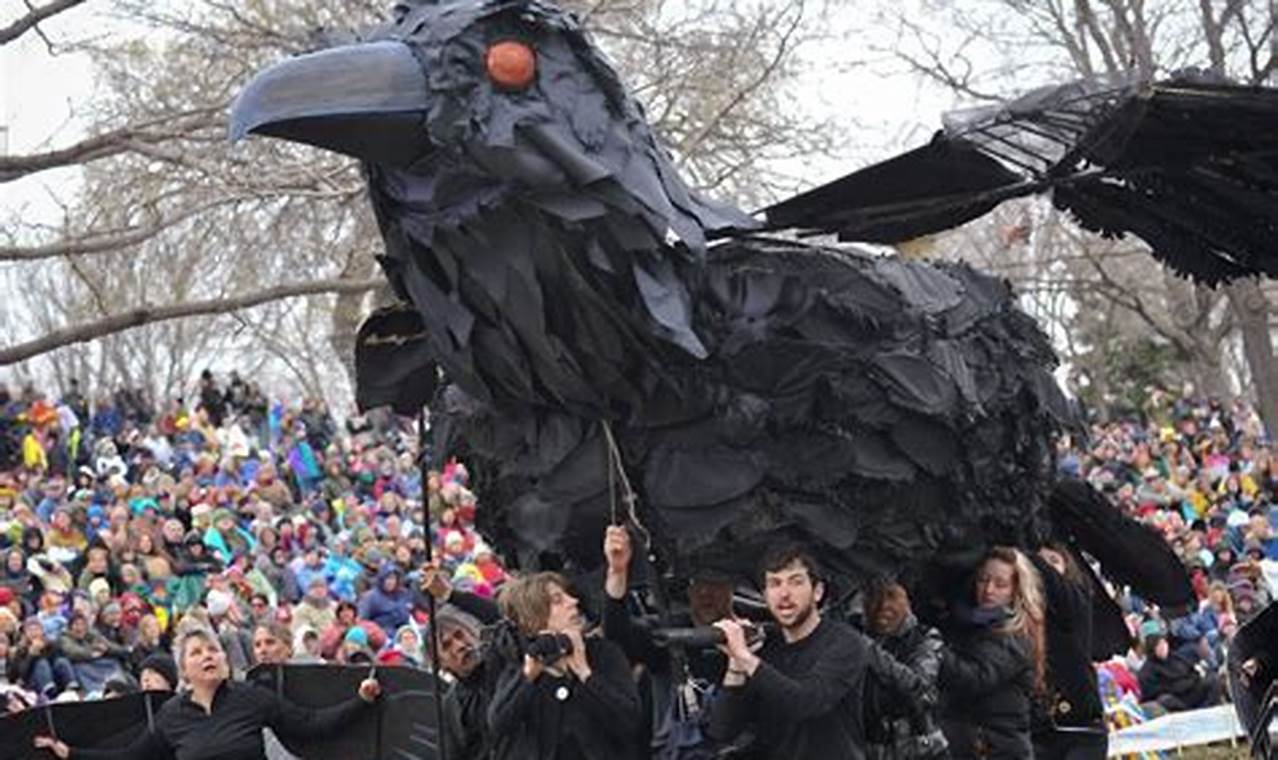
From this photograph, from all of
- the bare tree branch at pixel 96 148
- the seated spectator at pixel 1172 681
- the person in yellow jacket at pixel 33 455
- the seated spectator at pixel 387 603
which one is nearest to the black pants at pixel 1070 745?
the bare tree branch at pixel 96 148

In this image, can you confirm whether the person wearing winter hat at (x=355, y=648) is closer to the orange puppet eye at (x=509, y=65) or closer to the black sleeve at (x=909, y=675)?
the black sleeve at (x=909, y=675)

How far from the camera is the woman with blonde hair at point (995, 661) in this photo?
7.67 metres

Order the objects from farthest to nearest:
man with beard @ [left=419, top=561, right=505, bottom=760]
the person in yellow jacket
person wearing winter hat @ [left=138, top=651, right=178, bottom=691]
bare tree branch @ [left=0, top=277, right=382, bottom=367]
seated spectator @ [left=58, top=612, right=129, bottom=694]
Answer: the person in yellow jacket < seated spectator @ [left=58, top=612, right=129, bottom=694] < bare tree branch @ [left=0, top=277, right=382, bottom=367] < person wearing winter hat @ [left=138, top=651, right=178, bottom=691] < man with beard @ [left=419, top=561, right=505, bottom=760]

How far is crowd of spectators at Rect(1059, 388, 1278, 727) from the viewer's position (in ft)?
47.1

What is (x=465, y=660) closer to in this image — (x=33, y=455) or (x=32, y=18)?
(x=32, y=18)

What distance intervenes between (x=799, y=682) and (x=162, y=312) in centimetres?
560

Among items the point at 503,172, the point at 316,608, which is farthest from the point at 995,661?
the point at 316,608

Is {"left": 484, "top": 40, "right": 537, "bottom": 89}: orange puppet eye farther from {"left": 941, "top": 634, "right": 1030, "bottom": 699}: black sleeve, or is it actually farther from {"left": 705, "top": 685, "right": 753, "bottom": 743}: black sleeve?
{"left": 941, "top": 634, "right": 1030, "bottom": 699}: black sleeve

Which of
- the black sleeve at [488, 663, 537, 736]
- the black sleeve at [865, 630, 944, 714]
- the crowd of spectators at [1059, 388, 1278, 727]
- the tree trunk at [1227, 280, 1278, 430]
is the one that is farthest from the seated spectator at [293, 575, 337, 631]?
the tree trunk at [1227, 280, 1278, 430]

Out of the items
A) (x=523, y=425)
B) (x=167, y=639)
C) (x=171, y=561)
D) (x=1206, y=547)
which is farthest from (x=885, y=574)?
(x=1206, y=547)

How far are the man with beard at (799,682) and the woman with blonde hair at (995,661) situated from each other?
4.17 ft

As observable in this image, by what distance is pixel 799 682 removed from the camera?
20.2 feet

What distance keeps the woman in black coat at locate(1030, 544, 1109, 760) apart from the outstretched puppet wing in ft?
4.61

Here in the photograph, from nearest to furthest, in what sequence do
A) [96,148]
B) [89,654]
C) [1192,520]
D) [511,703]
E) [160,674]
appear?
1. [511,703]
2. [160,674]
3. [96,148]
4. [89,654]
5. [1192,520]
